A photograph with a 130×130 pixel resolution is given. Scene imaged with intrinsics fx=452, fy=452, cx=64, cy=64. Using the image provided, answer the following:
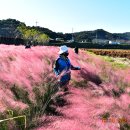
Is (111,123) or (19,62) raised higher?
(19,62)

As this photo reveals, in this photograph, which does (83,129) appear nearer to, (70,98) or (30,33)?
(70,98)

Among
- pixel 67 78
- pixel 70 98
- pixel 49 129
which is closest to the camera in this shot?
pixel 49 129

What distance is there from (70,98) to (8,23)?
511ft

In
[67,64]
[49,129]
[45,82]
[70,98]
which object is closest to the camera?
[49,129]

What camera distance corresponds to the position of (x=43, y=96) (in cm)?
711

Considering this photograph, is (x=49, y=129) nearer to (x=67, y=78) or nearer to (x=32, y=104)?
(x=32, y=104)

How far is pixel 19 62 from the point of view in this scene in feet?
26.1

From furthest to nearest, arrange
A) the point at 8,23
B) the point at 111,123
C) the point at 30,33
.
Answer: the point at 8,23 < the point at 30,33 < the point at 111,123

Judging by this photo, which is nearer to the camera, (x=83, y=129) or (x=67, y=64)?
(x=83, y=129)

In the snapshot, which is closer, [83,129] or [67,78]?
[83,129]

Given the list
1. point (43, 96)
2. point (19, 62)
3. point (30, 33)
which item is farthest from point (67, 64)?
point (30, 33)

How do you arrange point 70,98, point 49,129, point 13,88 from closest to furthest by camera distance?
point 49,129, point 70,98, point 13,88

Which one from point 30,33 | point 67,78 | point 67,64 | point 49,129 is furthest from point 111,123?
point 30,33

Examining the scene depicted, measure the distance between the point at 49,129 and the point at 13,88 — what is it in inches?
85.3
